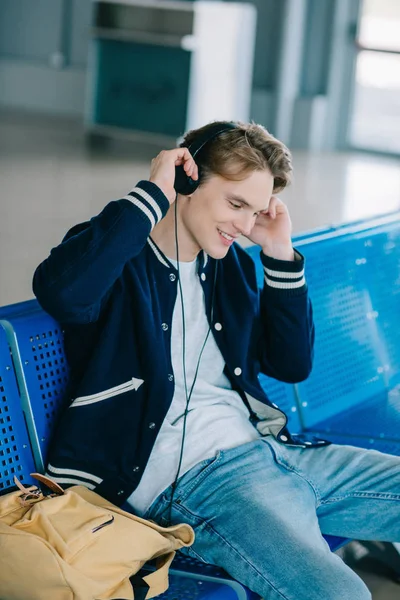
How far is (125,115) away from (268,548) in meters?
9.28

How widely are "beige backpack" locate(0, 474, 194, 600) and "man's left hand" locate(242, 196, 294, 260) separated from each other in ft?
2.74

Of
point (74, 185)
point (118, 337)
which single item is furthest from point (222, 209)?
point (74, 185)

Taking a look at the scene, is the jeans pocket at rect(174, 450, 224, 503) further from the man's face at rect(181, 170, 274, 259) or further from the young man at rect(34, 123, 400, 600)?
the man's face at rect(181, 170, 274, 259)

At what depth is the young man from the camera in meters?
2.24

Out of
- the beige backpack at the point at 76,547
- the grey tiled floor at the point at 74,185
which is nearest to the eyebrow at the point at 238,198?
the beige backpack at the point at 76,547

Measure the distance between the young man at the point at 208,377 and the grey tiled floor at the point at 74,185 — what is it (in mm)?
2875

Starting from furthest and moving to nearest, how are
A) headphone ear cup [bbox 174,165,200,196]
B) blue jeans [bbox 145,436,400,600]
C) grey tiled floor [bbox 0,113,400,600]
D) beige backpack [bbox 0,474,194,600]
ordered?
grey tiled floor [bbox 0,113,400,600] → headphone ear cup [bbox 174,165,200,196] → blue jeans [bbox 145,436,400,600] → beige backpack [bbox 0,474,194,600]

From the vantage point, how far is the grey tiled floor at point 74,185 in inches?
265

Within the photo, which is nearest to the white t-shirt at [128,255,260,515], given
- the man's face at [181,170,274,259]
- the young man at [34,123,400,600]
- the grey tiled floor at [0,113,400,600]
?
the young man at [34,123,400,600]

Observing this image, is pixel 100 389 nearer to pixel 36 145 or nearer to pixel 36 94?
pixel 36 145

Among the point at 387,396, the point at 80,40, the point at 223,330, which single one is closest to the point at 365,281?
the point at 387,396

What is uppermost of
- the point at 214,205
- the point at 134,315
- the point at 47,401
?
the point at 214,205

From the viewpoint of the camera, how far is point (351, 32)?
12.5 meters

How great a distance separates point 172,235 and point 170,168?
0.21 m
